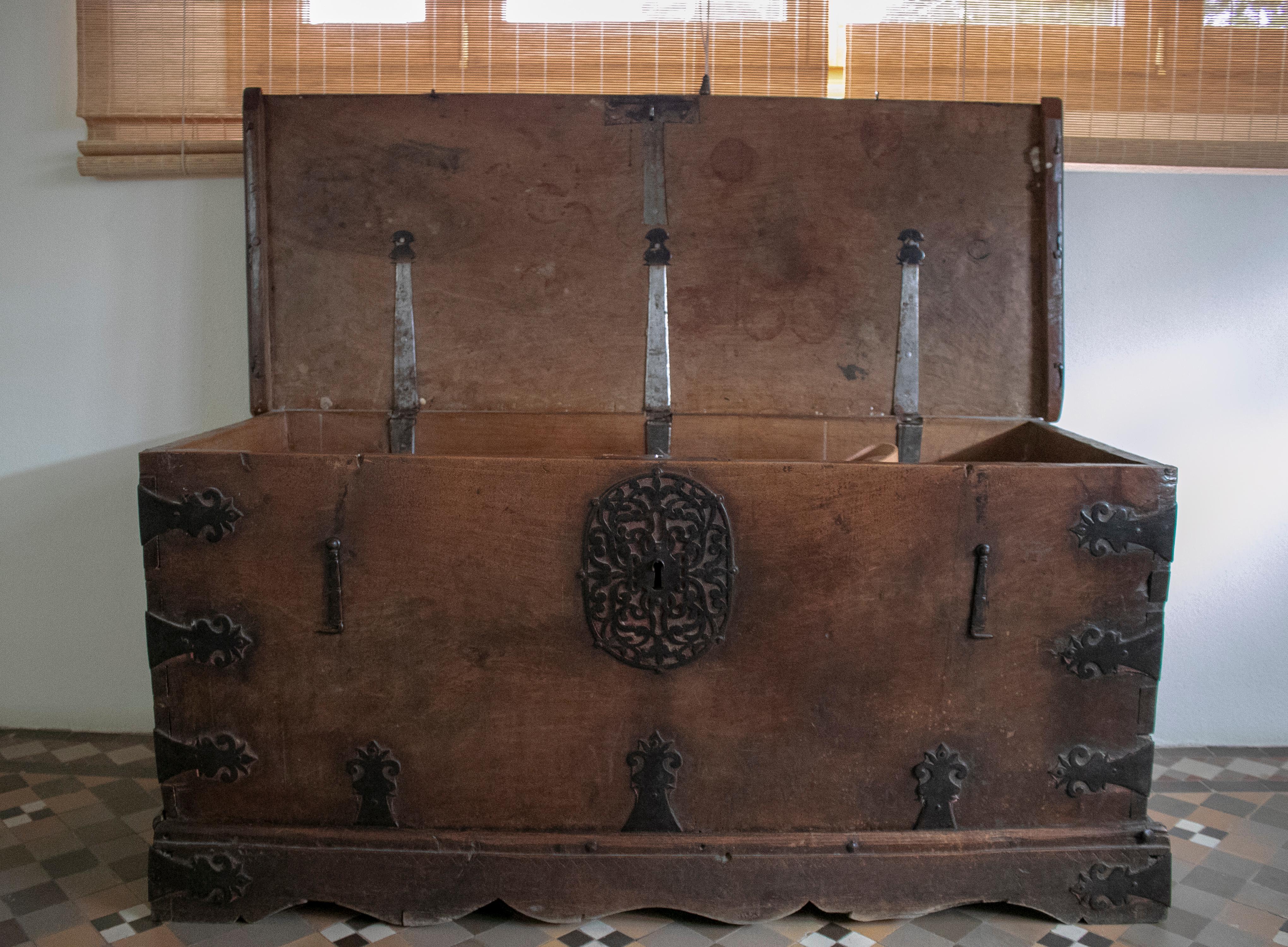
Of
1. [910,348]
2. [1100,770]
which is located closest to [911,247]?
[910,348]

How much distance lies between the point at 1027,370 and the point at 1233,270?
0.63m

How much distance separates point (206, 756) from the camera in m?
1.62

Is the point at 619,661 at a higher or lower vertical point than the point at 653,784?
higher

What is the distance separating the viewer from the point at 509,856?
5.37 feet

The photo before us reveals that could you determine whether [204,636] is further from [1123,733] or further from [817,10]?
[817,10]

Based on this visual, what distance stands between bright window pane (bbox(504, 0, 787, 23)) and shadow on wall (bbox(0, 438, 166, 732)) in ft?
4.21

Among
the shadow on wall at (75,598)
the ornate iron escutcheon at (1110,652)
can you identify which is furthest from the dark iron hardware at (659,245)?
the shadow on wall at (75,598)

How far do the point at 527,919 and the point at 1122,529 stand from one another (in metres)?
1.17

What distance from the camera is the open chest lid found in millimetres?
2105

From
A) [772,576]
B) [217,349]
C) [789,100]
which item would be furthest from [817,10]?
[217,349]

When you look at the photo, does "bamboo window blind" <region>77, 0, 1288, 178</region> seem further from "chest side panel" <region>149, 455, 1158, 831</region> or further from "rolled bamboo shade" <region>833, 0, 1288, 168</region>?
"chest side panel" <region>149, 455, 1158, 831</region>

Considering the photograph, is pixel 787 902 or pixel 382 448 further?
pixel 382 448

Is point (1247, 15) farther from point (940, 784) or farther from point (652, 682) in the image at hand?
point (652, 682)

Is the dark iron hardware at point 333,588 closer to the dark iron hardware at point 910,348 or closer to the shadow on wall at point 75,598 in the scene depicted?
the shadow on wall at point 75,598
